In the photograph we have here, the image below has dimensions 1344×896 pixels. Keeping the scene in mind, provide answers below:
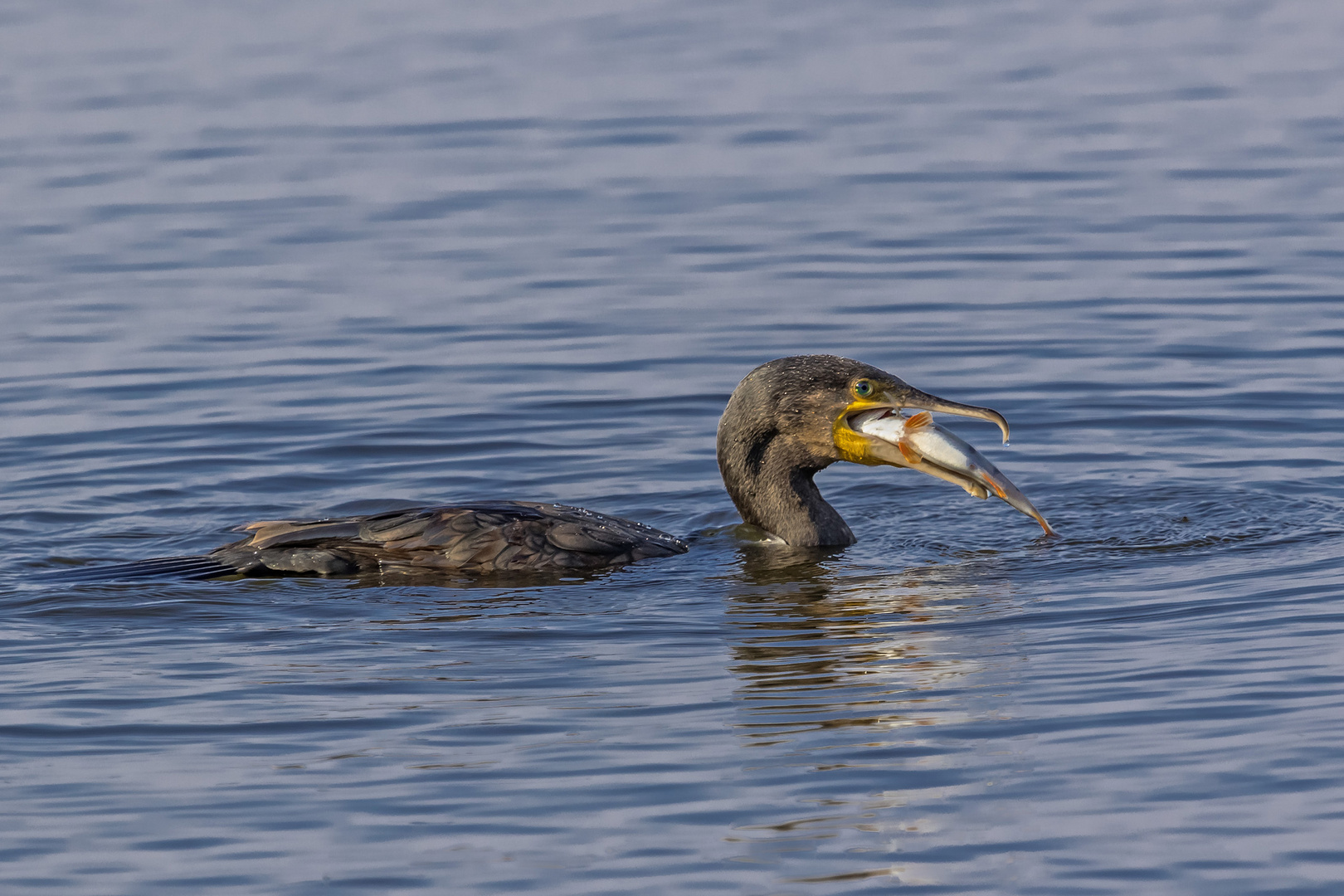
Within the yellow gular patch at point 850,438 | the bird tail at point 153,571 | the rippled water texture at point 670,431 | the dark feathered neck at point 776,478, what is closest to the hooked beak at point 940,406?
the yellow gular patch at point 850,438

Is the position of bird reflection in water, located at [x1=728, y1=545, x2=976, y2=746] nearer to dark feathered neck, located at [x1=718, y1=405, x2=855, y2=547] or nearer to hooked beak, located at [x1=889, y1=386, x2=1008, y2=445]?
dark feathered neck, located at [x1=718, y1=405, x2=855, y2=547]

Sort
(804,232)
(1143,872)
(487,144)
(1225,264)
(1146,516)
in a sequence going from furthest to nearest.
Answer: (487,144)
(804,232)
(1225,264)
(1146,516)
(1143,872)

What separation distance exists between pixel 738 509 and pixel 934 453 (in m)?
1.22

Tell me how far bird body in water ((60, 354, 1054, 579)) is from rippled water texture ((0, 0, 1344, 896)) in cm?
20

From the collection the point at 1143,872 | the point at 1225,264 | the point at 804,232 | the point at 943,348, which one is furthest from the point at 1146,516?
the point at 804,232

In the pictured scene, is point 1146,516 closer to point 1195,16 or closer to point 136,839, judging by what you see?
point 136,839

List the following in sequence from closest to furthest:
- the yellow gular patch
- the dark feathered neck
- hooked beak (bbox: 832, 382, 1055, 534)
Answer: hooked beak (bbox: 832, 382, 1055, 534)
the yellow gular patch
the dark feathered neck

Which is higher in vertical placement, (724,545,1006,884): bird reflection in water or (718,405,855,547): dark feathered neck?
(718,405,855,547): dark feathered neck

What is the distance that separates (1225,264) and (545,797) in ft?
33.0

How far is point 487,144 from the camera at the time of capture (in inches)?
754

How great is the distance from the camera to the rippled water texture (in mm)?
6562

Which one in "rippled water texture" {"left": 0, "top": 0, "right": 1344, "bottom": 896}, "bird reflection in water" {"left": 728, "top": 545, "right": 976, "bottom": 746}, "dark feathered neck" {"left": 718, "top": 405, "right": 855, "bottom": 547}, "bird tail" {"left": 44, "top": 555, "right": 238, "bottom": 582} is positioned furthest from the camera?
"dark feathered neck" {"left": 718, "top": 405, "right": 855, "bottom": 547}

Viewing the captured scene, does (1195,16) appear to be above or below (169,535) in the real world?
above

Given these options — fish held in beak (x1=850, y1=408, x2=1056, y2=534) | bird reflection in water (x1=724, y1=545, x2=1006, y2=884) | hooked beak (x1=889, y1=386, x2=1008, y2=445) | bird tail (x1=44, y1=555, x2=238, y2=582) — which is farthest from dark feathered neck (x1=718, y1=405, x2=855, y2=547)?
bird tail (x1=44, y1=555, x2=238, y2=582)
